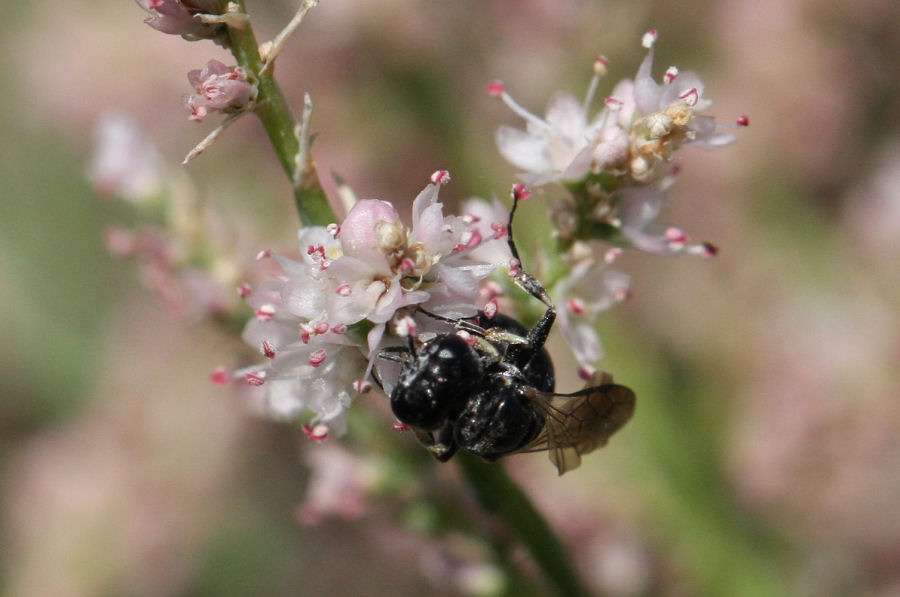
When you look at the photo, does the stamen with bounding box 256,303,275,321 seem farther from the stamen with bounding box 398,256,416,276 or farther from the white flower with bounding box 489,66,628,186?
the white flower with bounding box 489,66,628,186

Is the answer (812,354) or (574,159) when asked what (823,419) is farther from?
(574,159)

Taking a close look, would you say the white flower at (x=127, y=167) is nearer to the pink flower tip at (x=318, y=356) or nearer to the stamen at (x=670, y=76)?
the pink flower tip at (x=318, y=356)

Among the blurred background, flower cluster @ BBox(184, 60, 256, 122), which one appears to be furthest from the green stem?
flower cluster @ BBox(184, 60, 256, 122)

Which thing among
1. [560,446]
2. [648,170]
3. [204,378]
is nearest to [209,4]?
[648,170]

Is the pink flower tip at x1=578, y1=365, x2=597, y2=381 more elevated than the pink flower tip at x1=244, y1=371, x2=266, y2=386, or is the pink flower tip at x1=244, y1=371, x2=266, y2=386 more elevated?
the pink flower tip at x1=244, y1=371, x2=266, y2=386

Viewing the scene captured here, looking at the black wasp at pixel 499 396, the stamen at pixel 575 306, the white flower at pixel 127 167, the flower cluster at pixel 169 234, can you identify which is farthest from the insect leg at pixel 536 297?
the white flower at pixel 127 167

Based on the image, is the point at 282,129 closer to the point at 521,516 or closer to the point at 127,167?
the point at 521,516
